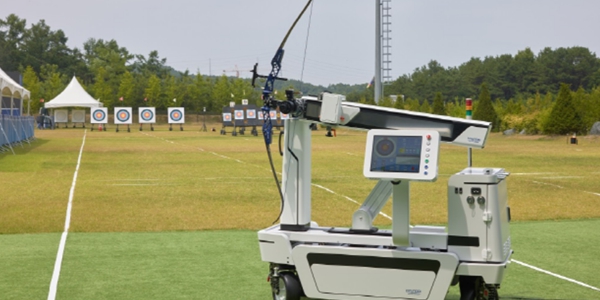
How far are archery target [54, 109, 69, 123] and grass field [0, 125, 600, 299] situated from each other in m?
59.9

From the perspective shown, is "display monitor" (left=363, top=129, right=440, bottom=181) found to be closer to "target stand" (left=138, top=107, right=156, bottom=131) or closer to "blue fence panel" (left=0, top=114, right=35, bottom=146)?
"blue fence panel" (left=0, top=114, right=35, bottom=146)

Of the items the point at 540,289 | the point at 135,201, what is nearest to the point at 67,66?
the point at 135,201

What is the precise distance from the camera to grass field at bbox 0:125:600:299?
9.39 metres

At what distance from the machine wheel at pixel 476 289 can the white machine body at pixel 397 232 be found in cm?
16

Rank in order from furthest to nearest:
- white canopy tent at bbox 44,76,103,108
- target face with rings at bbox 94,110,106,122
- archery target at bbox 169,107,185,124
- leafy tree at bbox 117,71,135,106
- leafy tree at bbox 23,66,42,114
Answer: leafy tree at bbox 117,71,135,106
leafy tree at bbox 23,66,42,114
archery target at bbox 169,107,185,124
white canopy tent at bbox 44,76,103,108
target face with rings at bbox 94,110,106,122

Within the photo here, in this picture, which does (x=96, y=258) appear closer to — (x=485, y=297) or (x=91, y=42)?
(x=485, y=297)

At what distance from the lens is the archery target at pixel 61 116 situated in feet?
293

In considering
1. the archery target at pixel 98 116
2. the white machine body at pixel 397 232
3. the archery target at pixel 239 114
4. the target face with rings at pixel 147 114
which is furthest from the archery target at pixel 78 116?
the white machine body at pixel 397 232

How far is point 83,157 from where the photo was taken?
3384cm

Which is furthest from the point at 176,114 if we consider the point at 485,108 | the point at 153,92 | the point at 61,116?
the point at 153,92

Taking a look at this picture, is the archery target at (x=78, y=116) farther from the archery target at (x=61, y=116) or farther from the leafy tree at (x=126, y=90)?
the leafy tree at (x=126, y=90)

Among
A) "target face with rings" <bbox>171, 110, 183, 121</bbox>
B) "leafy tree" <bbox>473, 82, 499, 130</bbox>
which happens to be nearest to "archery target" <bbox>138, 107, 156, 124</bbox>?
"target face with rings" <bbox>171, 110, 183, 121</bbox>

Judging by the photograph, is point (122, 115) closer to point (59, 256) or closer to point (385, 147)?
point (59, 256)

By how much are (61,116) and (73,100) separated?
7.93 metres
